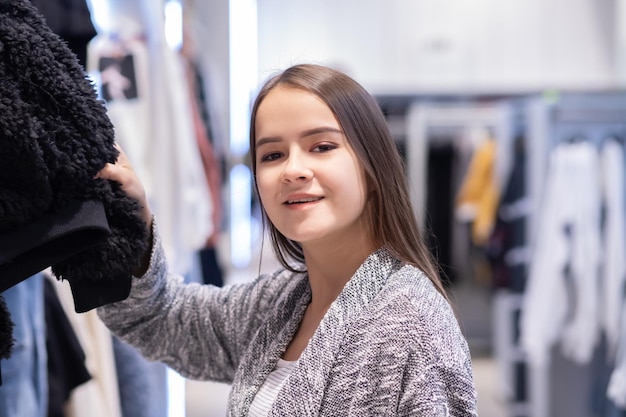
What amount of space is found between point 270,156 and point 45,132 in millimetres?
356

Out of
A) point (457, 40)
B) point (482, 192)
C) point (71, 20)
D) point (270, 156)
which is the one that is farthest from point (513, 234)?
point (71, 20)

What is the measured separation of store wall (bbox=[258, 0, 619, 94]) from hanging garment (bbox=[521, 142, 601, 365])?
6.35 feet

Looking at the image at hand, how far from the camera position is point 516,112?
3.64 meters

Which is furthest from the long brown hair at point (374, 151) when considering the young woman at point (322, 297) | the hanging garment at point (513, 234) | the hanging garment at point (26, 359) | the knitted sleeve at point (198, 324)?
the hanging garment at point (513, 234)

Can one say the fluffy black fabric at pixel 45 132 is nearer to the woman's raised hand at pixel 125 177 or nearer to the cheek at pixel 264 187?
the woman's raised hand at pixel 125 177

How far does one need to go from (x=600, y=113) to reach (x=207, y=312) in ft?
7.85

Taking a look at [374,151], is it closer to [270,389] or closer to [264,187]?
[264,187]

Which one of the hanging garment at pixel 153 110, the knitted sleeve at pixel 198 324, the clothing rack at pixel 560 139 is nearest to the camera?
the knitted sleeve at pixel 198 324

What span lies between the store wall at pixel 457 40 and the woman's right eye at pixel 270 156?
3.84 m

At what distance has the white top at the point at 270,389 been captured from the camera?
92 cm

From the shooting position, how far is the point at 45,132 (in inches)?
25.8

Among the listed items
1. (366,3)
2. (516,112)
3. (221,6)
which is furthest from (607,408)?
(366,3)

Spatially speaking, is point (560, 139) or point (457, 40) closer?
point (560, 139)

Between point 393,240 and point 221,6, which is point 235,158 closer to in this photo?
point 221,6
